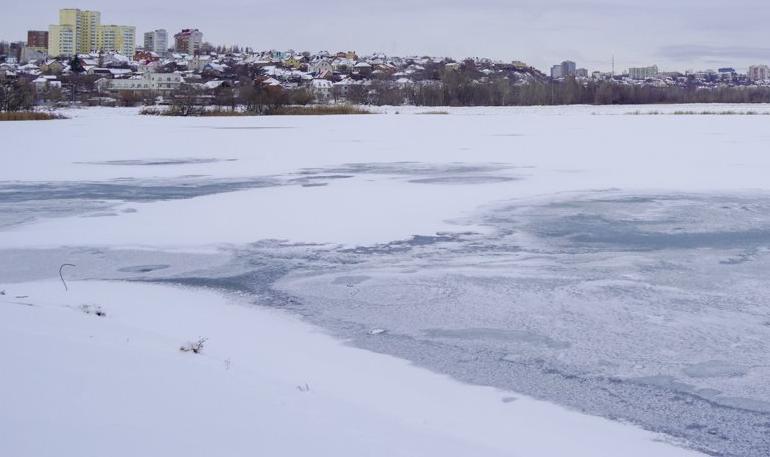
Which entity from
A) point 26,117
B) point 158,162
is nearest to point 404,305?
point 158,162

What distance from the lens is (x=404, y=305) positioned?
5996 mm

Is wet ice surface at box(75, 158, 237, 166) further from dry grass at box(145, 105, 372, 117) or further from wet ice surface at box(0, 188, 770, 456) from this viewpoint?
dry grass at box(145, 105, 372, 117)

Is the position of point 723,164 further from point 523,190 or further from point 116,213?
point 116,213

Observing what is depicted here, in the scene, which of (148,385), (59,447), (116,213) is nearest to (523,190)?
(116,213)

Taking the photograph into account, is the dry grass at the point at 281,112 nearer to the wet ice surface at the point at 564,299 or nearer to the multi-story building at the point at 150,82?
the wet ice surface at the point at 564,299

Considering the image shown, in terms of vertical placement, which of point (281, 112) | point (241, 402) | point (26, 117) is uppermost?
point (281, 112)

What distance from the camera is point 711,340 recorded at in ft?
16.7

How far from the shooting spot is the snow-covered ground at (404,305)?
3.53 meters

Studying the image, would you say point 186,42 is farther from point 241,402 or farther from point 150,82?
point 241,402

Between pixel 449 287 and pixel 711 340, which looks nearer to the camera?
pixel 711 340

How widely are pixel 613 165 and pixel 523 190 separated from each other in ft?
13.6

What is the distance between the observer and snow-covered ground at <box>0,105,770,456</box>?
3.53 meters

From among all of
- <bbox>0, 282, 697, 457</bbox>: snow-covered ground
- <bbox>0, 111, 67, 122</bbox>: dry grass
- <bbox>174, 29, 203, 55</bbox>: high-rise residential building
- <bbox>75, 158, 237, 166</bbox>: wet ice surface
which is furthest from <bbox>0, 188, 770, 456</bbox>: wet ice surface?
<bbox>174, 29, 203, 55</bbox>: high-rise residential building

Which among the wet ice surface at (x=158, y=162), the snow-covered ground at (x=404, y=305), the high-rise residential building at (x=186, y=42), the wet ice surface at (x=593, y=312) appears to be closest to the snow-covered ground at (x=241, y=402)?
the snow-covered ground at (x=404, y=305)
